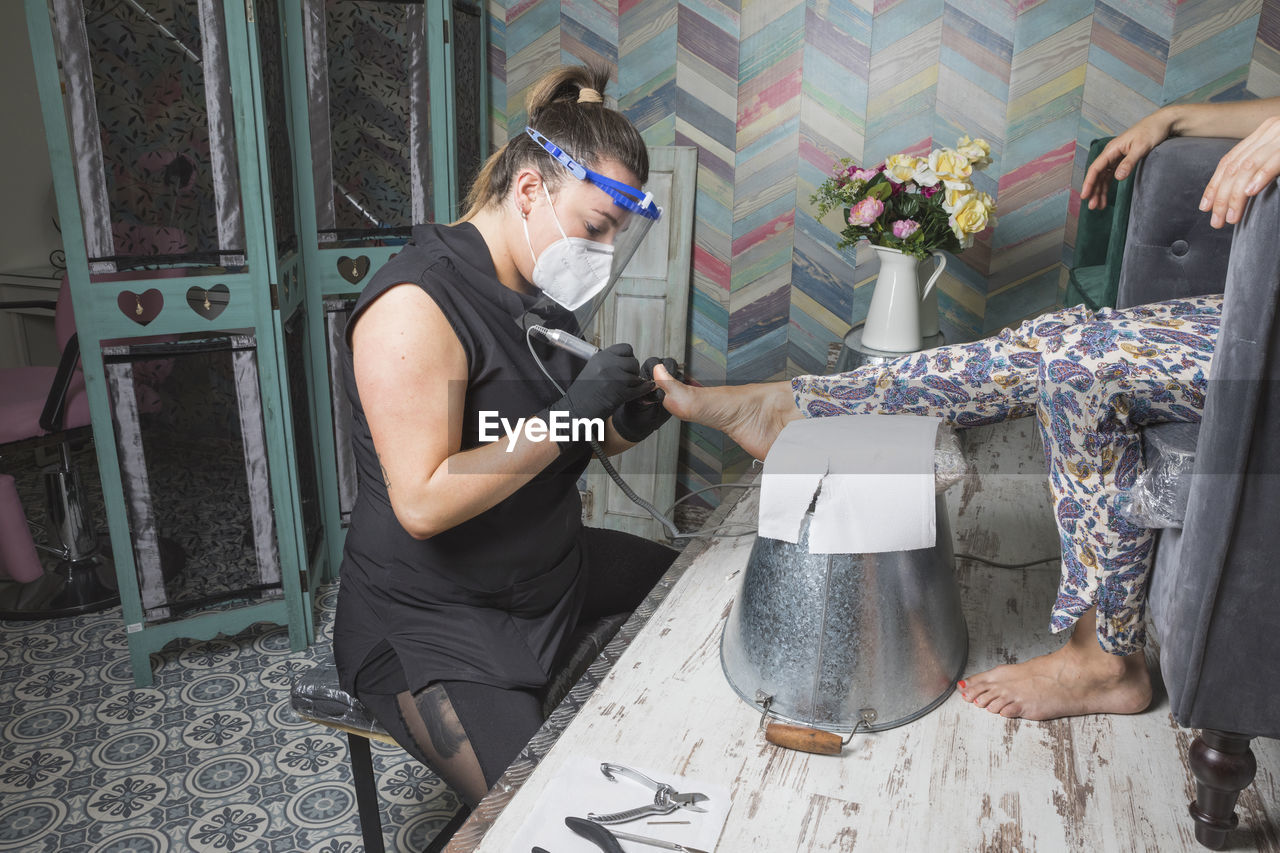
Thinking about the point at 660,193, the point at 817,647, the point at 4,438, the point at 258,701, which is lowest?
the point at 258,701

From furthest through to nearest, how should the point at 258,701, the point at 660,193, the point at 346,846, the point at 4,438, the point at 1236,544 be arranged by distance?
the point at 660,193, the point at 4,438, the point at 258,701, the point at 346,846, the point at 1236,544

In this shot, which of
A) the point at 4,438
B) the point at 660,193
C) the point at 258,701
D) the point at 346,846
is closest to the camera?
the point at 346,846

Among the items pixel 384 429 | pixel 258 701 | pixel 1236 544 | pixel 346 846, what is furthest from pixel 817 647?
pixel 258 701

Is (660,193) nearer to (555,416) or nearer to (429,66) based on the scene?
(429,66)

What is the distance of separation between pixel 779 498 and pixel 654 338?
1800mm

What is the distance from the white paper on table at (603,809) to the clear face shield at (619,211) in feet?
2.17

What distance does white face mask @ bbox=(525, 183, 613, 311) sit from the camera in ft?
4.31

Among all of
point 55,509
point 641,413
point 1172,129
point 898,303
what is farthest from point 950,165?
point 55,509

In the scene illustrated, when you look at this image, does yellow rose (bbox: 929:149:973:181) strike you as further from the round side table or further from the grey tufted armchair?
the grey tufted armchair

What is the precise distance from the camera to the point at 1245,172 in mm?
931

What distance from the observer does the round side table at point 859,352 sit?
221cm

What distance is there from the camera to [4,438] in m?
2.39

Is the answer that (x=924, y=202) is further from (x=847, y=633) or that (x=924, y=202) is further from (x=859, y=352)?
(x=847, y=633)

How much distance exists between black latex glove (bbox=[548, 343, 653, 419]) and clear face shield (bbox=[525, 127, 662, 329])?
6.7 inches
